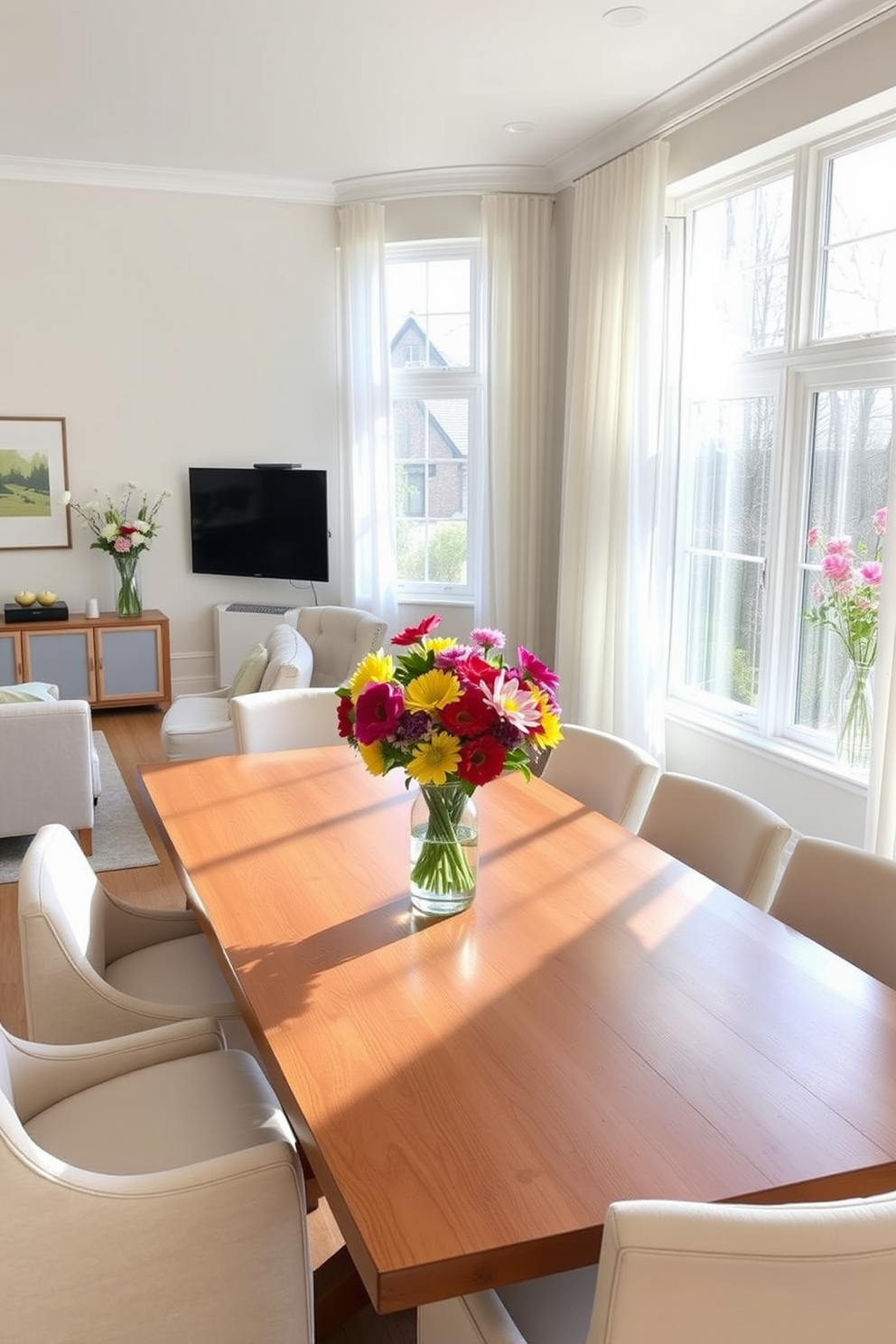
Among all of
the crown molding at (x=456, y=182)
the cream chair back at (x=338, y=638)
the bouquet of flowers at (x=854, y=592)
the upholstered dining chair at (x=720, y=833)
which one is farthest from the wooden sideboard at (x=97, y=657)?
the upholstered dining chair at (x=720, y=833)

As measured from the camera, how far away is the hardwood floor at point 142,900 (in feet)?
6.69

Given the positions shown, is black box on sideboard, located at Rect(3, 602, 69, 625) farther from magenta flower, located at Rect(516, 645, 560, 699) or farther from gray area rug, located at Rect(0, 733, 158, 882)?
magenta flower, located at Rect(516, 645, 560, 699)

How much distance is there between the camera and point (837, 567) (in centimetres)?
405

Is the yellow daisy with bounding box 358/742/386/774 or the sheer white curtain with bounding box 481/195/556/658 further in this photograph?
the sheer white curtain with bounding box 481/195/556/658

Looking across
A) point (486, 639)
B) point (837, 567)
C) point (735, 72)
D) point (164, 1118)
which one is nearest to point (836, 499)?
point (837, 567)

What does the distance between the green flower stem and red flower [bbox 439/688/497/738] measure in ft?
0.47

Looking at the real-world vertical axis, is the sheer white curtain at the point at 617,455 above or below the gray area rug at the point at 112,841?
above

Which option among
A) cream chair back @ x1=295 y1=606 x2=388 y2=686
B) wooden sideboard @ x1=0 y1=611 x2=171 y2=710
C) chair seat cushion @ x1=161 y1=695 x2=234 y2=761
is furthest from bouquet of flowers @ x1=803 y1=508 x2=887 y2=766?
wooden sideboard @ x1=0 y1=611 x2=171 y2=710

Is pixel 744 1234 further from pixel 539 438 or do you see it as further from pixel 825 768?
pixel 539 438

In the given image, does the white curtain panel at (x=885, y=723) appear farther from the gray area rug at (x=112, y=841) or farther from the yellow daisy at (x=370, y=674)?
the gray area rug at (x=112, y=841)

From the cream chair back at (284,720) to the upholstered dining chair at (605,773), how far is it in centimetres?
77

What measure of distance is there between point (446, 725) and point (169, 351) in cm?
539

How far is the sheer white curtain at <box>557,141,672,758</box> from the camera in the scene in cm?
494

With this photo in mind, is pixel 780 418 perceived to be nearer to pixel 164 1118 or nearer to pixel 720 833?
pixel 720 833
